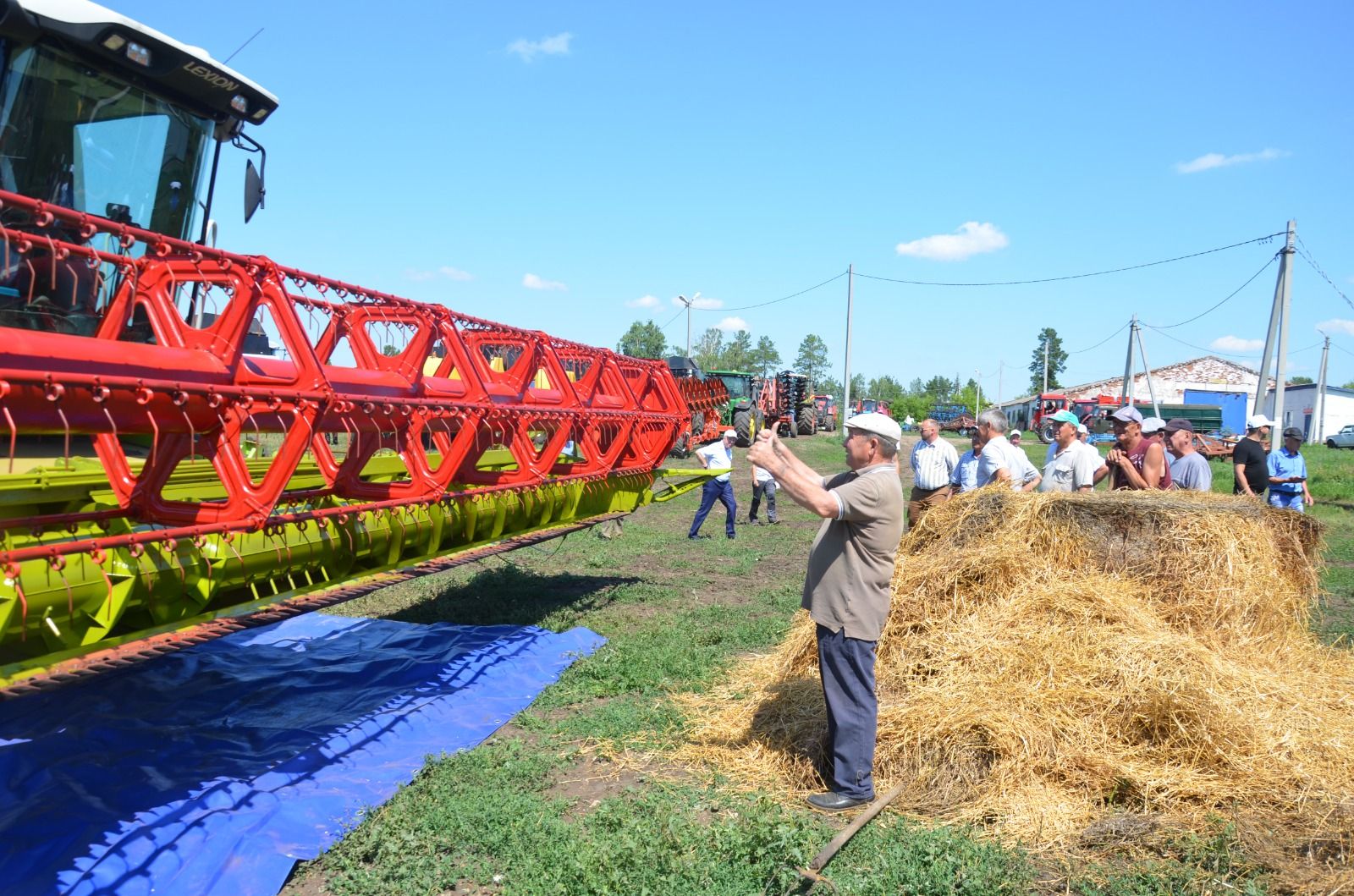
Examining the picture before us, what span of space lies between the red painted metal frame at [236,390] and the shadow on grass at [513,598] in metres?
1.80

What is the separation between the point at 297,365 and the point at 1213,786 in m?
4.32

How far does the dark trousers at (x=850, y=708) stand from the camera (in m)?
3.99

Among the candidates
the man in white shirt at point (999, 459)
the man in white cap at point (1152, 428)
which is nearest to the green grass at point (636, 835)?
the man in white shirt at point (999, 459)

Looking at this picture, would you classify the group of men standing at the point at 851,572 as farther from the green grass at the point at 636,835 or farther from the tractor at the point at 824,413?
the tractor at the point at 824,413

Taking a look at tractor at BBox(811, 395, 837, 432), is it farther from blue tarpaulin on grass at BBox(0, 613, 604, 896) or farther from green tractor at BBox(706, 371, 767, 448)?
blue tarpaulin on grass at BBox(0, 613, 604, 896)

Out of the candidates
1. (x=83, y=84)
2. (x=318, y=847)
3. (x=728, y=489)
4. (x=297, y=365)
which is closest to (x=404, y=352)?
(x=297, y=365)

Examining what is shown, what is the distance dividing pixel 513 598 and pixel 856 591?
4739 millimetres

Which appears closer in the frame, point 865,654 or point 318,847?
point 318,847

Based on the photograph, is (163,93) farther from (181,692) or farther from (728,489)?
(728,489)

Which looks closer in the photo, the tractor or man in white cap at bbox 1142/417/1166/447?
man in white cap at bbox 1142/417/1166/447

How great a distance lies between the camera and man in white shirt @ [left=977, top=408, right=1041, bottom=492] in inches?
266

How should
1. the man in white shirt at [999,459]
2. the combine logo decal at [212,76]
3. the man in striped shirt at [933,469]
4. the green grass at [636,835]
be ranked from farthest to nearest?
the man in striped shirt at [933,469] → the man in white shirt at [999,459] → the combine logo decal at [212,76] → the green grass at [636,835]

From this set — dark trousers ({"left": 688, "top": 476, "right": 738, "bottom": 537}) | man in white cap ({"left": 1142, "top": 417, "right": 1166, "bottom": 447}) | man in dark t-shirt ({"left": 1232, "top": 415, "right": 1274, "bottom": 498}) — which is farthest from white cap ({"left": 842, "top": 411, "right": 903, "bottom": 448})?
dark trousers ({"left": 688, "top": 476, "right": 738, "bottom": 537})

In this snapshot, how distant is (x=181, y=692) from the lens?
5.29 m
